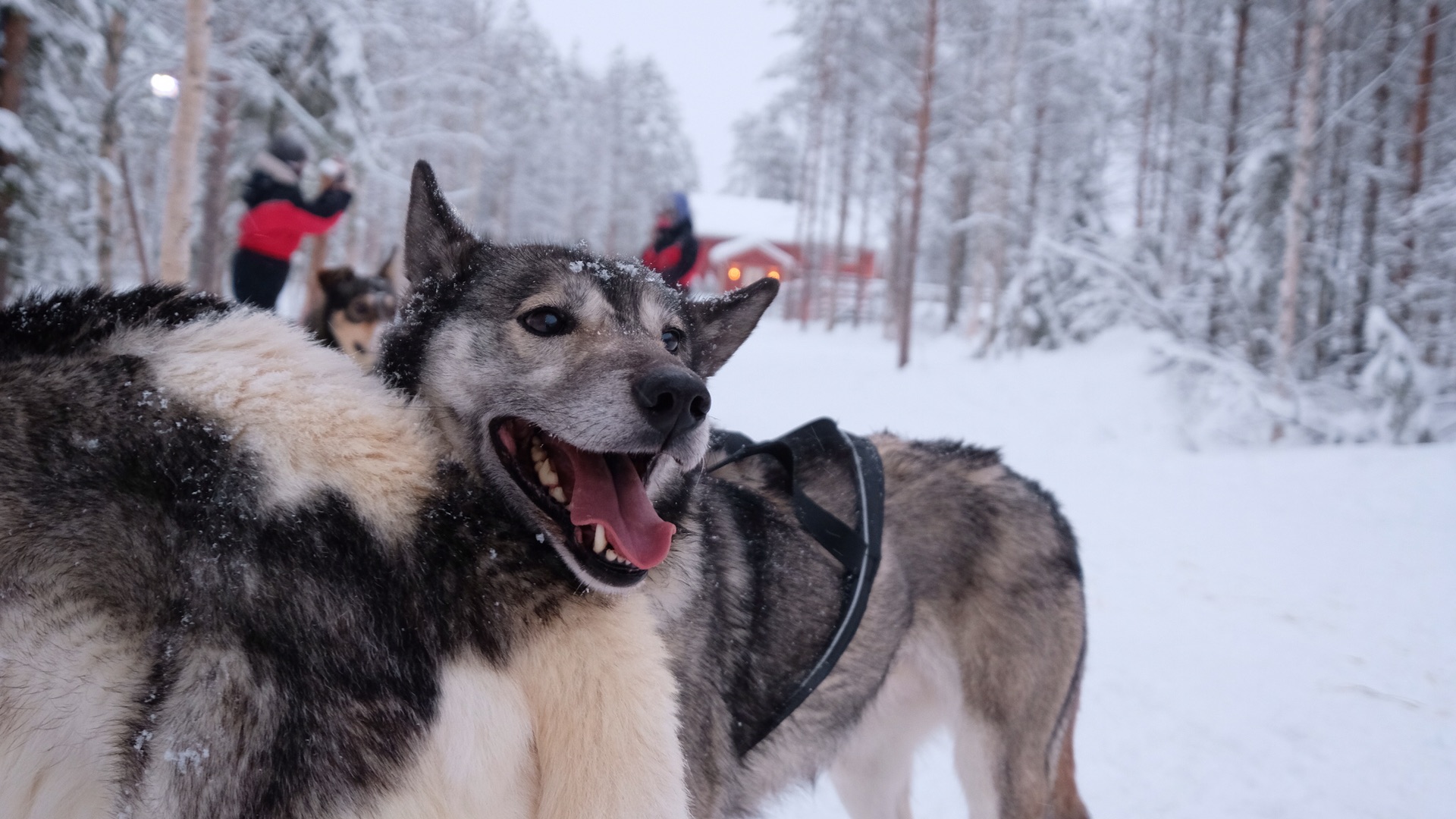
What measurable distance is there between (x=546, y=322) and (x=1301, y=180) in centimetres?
1240

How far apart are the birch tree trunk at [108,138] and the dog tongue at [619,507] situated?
904 centimetres

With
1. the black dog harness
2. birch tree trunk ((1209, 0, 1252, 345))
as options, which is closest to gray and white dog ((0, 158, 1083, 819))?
the black dog harness

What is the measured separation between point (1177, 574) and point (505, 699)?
21.3 feet

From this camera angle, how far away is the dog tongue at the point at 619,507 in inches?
51.2

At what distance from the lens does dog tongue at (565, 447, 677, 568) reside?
1301mm

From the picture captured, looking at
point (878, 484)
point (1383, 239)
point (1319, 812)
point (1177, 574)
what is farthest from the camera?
point (1383, 239)

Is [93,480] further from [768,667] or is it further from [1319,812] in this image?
[1319,812]

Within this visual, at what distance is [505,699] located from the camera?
916 millimetres

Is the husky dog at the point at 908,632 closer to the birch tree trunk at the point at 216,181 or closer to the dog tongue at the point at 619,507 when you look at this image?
the dog tongue at the point at 619,507

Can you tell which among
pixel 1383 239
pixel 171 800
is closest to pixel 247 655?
pixel 171 800

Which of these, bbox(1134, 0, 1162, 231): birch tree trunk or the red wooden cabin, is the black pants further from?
the red wooden cabin

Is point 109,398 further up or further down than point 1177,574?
further up

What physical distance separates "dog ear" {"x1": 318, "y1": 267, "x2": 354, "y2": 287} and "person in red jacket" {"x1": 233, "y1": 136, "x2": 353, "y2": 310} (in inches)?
26.0

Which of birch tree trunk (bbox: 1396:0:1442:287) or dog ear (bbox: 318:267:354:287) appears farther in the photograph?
birch tree trunk (bbox: 1396:0:1442:287)
